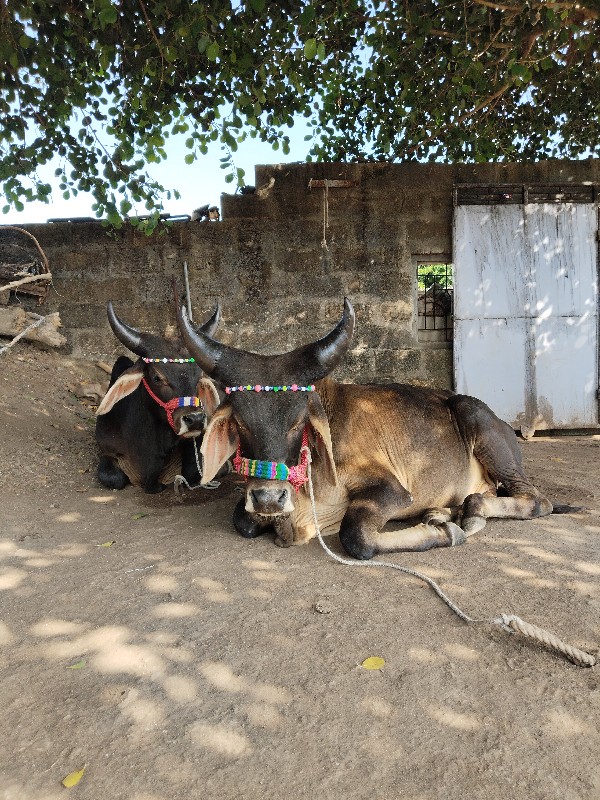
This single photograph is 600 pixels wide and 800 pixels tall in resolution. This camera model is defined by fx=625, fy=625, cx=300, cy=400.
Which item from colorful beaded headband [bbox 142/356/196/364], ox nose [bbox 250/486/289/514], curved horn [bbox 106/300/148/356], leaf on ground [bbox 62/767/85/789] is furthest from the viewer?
curved horn [bbox 106/300/148/356]

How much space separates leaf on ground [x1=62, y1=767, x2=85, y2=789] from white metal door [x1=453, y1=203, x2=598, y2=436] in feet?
19.8

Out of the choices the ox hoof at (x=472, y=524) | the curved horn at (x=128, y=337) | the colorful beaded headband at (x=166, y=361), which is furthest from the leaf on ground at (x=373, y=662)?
the curved horn at (x=128, y=337)

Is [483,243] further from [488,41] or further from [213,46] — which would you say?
[213,46]

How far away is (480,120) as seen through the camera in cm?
698

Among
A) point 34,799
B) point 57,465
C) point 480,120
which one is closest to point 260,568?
point 34,799

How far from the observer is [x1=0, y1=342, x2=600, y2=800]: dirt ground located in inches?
66.1

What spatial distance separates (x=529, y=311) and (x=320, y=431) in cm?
473

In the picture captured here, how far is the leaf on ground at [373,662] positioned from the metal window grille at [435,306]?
18.0ft

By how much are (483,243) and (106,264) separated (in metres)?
4.30

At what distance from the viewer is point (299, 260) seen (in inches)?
279

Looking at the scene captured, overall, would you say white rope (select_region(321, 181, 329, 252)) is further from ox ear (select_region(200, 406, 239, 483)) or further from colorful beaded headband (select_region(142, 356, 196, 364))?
ox ear (select_region(200, 406, 239, 483))

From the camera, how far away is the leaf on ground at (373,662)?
84.9 inches

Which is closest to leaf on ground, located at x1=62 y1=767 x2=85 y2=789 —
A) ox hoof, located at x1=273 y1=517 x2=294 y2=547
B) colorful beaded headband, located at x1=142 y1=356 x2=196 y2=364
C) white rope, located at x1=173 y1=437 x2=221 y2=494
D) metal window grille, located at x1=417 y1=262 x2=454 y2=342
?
ox hoof, located at x1=273 y1=517 x2=294 y2=547

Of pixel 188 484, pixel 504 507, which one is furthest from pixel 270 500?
pixel 188 484
